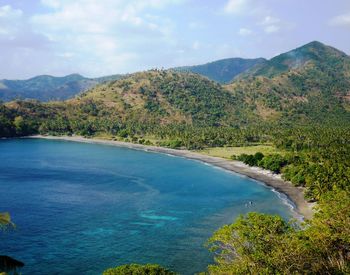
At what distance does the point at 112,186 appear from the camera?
152 meters

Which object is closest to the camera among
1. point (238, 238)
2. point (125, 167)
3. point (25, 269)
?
point (238, 238)

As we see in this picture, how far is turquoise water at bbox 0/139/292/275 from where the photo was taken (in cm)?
8356

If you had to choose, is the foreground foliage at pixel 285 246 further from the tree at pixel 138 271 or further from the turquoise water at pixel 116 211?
the turquoise water at pixel 116 211

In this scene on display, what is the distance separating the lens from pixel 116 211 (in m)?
118

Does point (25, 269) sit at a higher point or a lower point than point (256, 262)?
lower

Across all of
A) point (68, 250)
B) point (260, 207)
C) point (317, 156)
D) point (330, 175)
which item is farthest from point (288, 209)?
point (68, 250)

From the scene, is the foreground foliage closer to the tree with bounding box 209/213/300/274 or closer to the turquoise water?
the tree with bounding box 209/213/300/274

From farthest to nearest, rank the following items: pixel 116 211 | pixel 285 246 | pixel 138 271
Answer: pixel 116 211
pixel 138 271
pixel 285 246

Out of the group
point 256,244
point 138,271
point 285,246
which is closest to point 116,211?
point 138,271

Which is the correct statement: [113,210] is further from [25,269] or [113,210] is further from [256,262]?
[256,262]

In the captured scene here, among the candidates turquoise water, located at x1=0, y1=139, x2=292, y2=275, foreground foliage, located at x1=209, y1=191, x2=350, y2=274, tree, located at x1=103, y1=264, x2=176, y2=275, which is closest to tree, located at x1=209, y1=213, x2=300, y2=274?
foreground foliage, located at x1=209, y1=191, x2=350, y2=274

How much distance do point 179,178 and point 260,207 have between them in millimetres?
52731

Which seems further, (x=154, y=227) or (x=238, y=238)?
(x=154, y=227)

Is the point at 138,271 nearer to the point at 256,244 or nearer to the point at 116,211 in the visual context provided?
the point at 256,244
